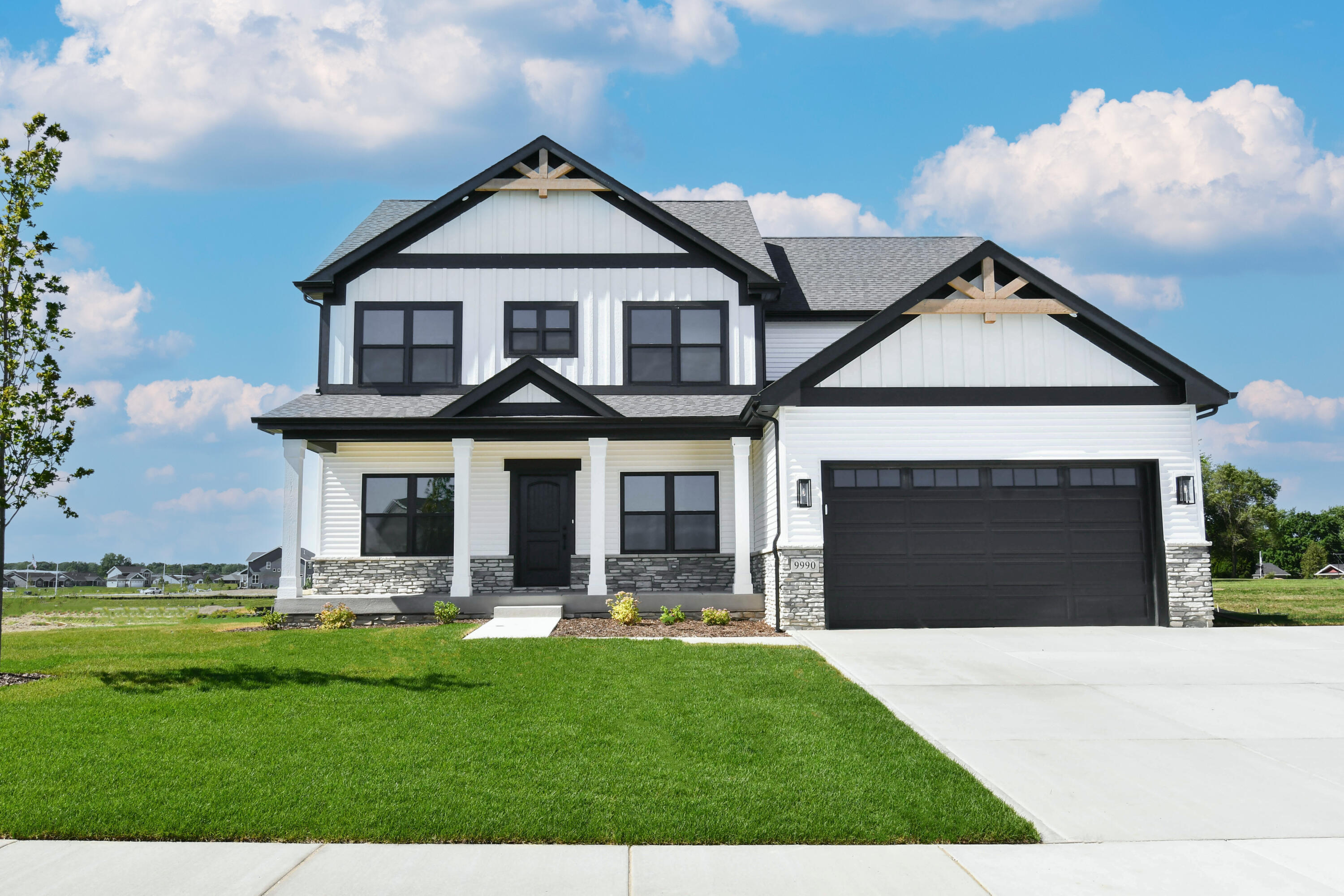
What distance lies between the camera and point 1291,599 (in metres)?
22.9

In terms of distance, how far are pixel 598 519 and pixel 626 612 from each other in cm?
204

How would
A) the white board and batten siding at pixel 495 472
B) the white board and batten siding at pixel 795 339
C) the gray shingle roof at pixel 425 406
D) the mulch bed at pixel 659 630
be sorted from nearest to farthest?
1. the mulch bed at pixel 659 630
2. the gray shingle roof at pixel 425 406
3. the white board and batten siding at pixel 495 472
4. the white board and batten siding at pixel 795 339

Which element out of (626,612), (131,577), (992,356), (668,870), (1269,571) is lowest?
(1269,571)

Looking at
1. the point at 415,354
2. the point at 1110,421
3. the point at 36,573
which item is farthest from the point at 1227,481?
the point at 36,573

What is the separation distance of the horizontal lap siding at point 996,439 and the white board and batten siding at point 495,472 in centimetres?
356

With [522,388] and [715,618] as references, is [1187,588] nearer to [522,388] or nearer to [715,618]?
[715,618]

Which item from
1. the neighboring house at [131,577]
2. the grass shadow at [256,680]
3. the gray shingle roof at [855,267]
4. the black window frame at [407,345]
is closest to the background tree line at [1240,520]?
the gray shingle roof at [855,267]

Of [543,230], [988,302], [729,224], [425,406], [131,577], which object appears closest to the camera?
[988,302]

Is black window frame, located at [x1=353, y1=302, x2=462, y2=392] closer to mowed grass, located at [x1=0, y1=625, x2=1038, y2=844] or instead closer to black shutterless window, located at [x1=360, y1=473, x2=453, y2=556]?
black shutterless window, located at [x1=360, y1=473, x2=453, y2=556]

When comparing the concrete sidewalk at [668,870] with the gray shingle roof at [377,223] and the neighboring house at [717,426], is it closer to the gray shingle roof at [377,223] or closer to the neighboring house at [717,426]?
the neighboring house at [717,426]

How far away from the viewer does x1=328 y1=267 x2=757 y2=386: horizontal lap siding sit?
18812mm

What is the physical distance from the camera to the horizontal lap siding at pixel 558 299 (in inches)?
741

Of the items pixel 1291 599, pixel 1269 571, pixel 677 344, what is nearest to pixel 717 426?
pixel 677 344

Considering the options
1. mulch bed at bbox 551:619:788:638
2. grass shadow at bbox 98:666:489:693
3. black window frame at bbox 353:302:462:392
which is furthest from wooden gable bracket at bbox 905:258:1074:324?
grass shadow at bbox 98:666:489:693
